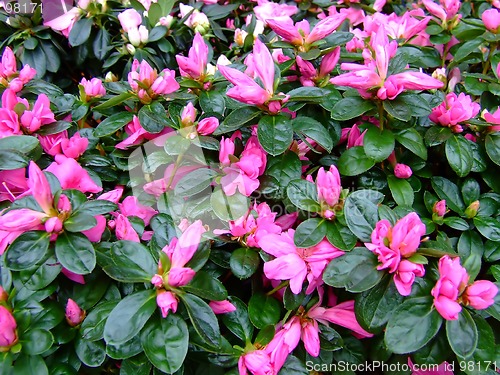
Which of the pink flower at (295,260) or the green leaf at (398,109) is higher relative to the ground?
the green leaf at (398,109)

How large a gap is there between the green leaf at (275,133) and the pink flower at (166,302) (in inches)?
13.6

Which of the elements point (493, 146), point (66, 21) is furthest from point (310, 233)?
point (66, 21)

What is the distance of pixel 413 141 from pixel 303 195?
31 centimetres

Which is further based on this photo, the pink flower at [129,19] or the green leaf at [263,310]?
the pink flower at [129,19]

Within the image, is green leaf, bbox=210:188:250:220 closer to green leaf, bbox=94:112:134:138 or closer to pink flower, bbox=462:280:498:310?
green leaf, bbox=94:112:134:138

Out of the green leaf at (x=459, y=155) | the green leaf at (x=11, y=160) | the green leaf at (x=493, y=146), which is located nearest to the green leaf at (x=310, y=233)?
the green leaf at (x=459, y=155)

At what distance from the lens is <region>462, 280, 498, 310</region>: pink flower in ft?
2.69

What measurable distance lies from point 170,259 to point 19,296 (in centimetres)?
31

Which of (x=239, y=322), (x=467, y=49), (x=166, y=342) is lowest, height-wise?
(x=239, y=322)

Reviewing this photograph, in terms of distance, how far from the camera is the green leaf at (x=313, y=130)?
1.02 metres

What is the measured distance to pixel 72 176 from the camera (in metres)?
0.99

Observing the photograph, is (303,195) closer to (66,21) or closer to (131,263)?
(131,263)

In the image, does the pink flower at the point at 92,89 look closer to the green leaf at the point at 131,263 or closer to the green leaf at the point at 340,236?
the green leaf at the point at 131,263

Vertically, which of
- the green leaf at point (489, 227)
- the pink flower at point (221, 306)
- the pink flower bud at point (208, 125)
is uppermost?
the pink flower bud at point (208, 125)
